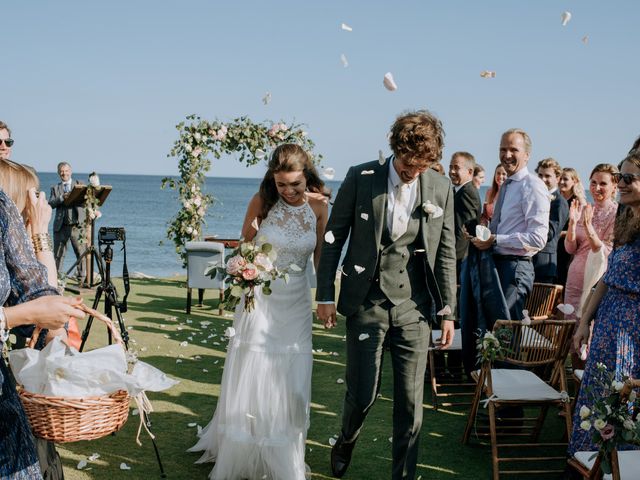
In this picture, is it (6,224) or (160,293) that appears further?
(160,293)

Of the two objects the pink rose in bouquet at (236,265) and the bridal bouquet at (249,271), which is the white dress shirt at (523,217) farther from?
the pink rose in bouquet at (236,265)

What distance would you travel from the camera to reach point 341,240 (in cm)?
389

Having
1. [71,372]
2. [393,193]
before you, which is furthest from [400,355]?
[71,372]

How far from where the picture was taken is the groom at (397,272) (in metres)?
3.73

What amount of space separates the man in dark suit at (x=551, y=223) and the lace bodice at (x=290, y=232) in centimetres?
336

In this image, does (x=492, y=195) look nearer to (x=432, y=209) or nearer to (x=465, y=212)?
(x=465, y=212)

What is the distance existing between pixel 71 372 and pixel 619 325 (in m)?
2.75

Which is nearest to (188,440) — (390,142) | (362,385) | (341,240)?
(362,385)

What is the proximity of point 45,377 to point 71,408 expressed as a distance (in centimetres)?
16

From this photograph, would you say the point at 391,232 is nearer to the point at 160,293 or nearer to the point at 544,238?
the point at 544,238

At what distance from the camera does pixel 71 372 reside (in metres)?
2.68

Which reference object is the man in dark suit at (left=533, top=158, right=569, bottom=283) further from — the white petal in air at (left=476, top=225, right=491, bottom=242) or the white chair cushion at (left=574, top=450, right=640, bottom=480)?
the white chair cushion at (left=574, top=450, right=640, bottom=480)

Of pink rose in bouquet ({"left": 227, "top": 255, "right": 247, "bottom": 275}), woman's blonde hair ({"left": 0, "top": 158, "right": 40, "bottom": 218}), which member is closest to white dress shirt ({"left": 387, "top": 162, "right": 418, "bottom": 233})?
pink rose in bouquet ({"left": 227, "top": 255, "right": 247, "bottom": 275})

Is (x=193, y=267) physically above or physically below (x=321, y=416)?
above
